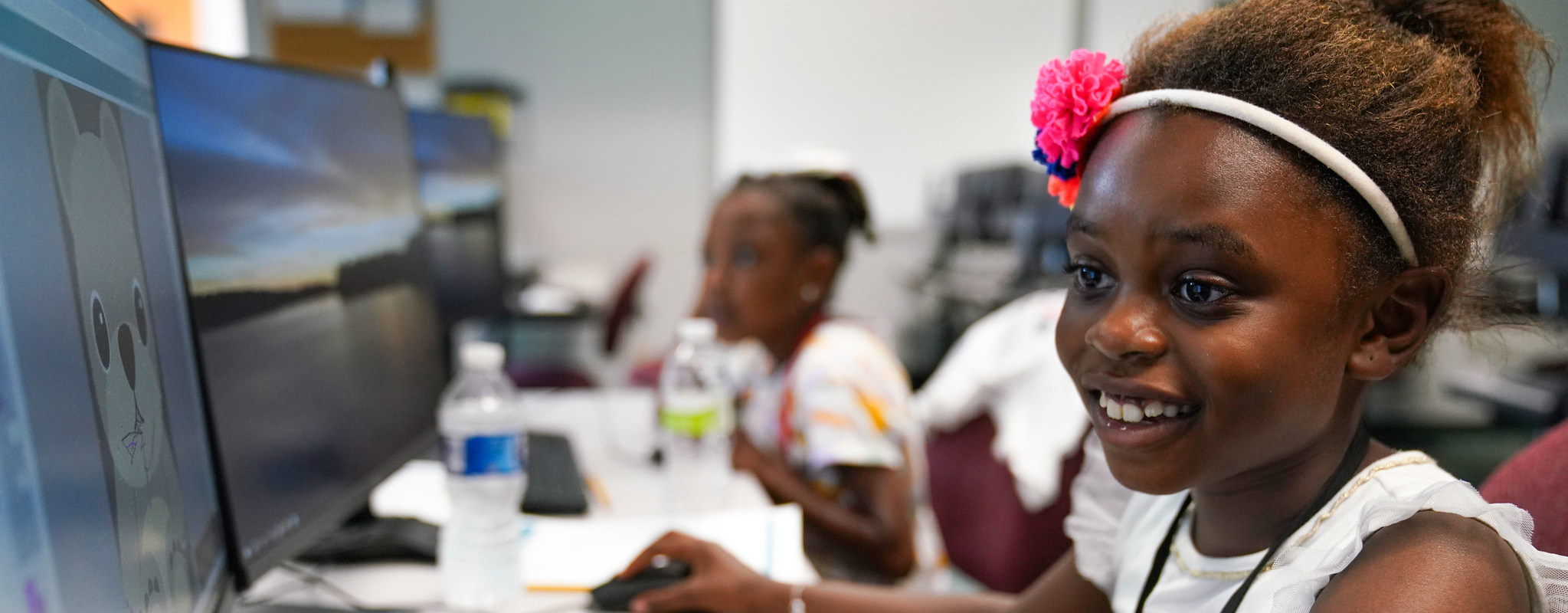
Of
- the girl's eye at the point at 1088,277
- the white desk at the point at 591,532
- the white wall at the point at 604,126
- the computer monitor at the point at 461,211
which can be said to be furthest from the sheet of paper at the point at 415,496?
the white wall at the point at 604,126

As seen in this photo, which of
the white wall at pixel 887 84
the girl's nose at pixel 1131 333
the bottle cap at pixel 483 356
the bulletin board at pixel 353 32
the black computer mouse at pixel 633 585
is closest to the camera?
the girl's nose at pixel 1131 333

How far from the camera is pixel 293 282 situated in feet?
2.88

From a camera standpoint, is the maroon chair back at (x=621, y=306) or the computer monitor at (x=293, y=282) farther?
the maroon chair back at (x=621, y=306)

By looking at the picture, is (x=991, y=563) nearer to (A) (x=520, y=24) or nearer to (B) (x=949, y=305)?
(B) (x=949, y=305)

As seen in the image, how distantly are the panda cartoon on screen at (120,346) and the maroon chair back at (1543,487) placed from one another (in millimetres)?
894

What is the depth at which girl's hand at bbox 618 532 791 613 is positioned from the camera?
3.26 feet

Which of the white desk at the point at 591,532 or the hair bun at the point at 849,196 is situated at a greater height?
the hair bun at the point at 849,196

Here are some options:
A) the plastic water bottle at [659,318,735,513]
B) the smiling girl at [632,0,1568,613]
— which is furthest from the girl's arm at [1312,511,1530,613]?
the plastic water bottle at [659,318,735,513]

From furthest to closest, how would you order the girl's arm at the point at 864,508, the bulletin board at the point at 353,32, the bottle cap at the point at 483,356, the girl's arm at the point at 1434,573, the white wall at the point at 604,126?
the white wall at the point at 604,126, the bulletin board at the point at 353,32, the girl's arm at the point at 864,508, the bottle cap at the point at 483,356, the girl's arm at the point at 1434,573

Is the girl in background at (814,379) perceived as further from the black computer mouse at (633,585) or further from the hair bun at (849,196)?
the black computer mouse at (633,585)

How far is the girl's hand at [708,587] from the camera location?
99 cm

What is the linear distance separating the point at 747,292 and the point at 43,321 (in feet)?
4.35

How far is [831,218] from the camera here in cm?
184

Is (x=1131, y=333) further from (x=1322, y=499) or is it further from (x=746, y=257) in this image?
(x=746, y=257)
